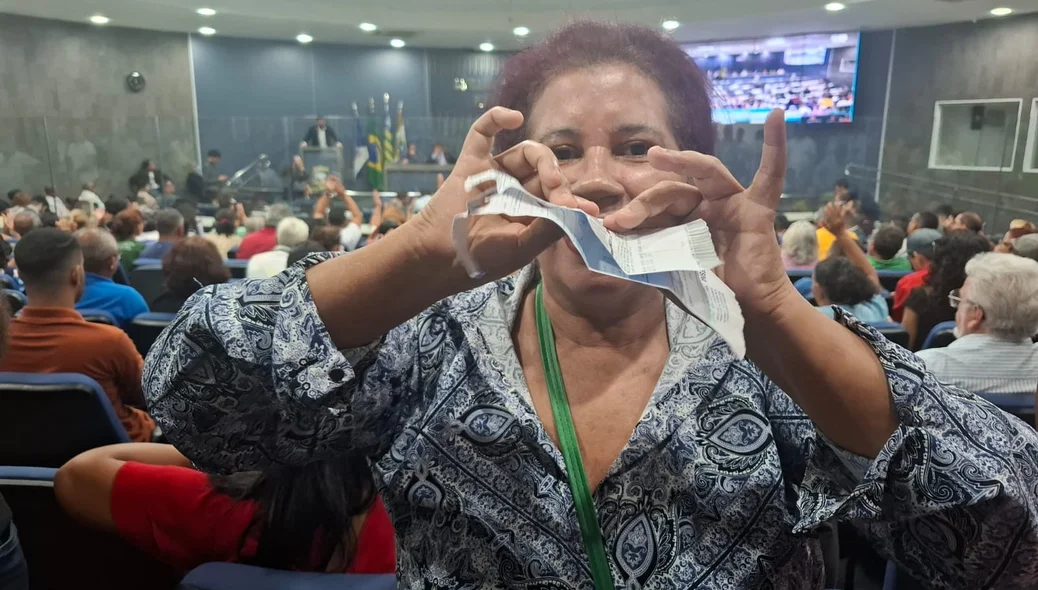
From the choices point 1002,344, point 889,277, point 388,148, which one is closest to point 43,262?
point 1002,344

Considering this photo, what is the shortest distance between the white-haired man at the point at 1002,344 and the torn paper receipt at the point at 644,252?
1.95 m

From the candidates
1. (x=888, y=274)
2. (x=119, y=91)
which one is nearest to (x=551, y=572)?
(x=888, y=274)

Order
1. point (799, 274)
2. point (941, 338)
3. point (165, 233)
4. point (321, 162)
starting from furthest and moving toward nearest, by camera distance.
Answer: point (321, 162) → point (165, 233) → point (799, 274) → point (941, 338)

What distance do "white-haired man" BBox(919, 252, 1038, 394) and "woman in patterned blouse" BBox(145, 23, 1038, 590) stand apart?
167 cm

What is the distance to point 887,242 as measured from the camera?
4758 millimetres

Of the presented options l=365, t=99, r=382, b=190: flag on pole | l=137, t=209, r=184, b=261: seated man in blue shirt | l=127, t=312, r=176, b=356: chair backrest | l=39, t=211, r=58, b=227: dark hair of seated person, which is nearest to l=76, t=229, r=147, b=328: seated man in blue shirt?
l=127, t=312, r=176, b=356: chair backrest

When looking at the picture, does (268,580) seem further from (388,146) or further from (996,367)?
(388,146)

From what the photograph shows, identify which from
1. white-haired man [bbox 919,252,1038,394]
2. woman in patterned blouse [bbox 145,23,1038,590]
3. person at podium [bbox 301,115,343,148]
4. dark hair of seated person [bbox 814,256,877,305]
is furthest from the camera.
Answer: person at podium [bbox 301,115,343,148]

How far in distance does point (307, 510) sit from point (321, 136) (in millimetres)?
10762

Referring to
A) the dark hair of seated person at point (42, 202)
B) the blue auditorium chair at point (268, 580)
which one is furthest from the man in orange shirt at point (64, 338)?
the dark hair of seated person at point (42, 202)

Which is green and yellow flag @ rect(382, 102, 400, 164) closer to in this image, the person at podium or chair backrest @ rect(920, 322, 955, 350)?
the person at podium

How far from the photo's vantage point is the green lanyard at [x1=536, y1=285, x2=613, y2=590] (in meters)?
0.89

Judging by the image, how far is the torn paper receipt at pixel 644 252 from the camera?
2.38 ft

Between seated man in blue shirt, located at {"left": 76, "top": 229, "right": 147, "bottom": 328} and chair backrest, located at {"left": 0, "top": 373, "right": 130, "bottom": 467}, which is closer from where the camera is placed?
chair backrest, located at {"left": 0, "top": 373, "right": 130, "bottom": 467}
